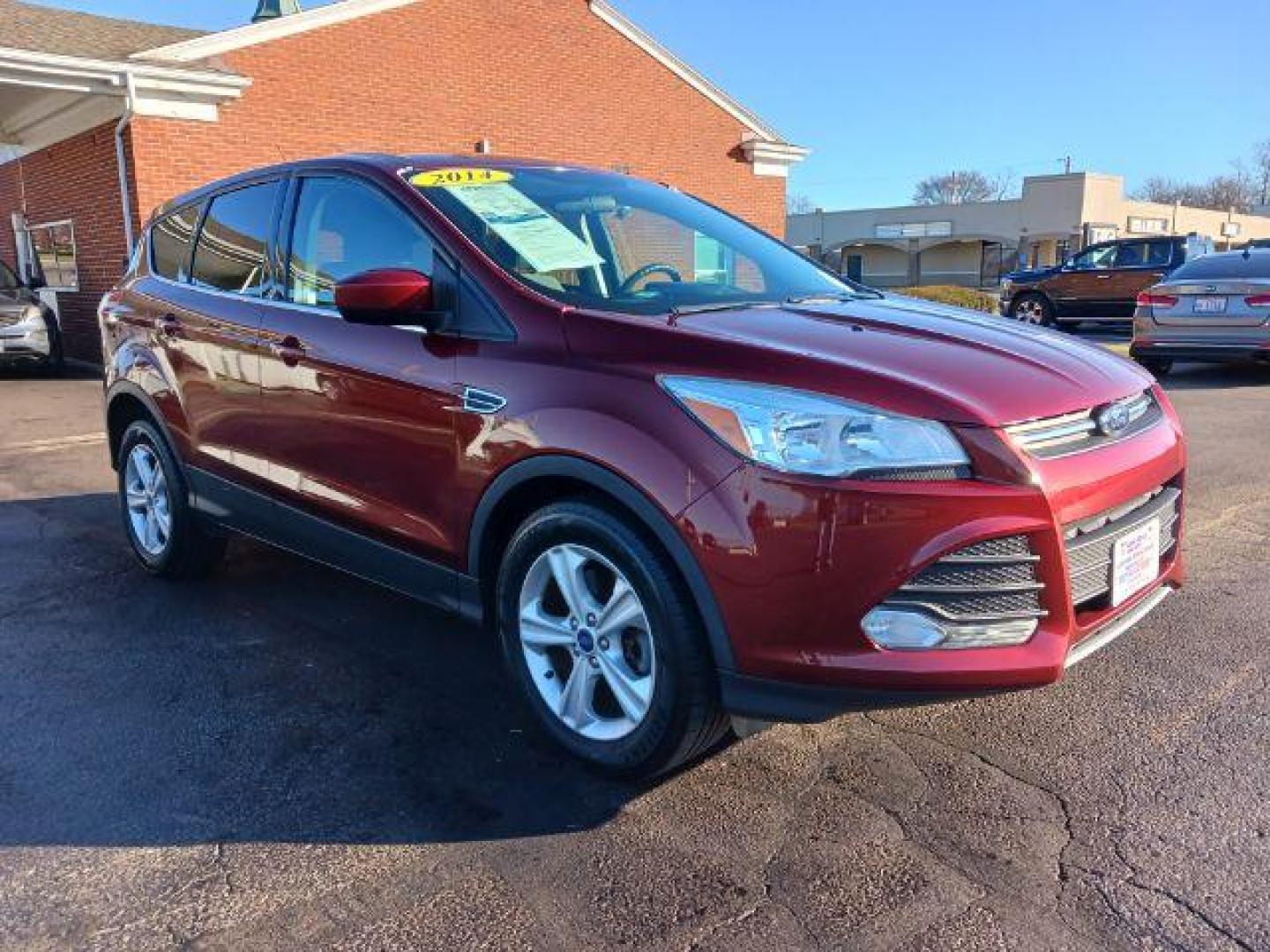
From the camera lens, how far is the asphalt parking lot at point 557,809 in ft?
7.68

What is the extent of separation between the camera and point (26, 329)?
497 inches

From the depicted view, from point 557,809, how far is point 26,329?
41.2 feet

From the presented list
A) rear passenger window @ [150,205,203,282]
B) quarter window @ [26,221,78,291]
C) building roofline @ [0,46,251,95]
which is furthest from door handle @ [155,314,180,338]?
quarter window @ [26,221,78,291]

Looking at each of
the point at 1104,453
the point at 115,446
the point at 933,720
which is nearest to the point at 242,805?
the point at 933,720

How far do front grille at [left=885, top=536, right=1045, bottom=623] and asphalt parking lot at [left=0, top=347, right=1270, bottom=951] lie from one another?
2.09 feet

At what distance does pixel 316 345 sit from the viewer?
3621 millimetres

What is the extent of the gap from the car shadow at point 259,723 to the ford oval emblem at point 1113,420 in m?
1.68

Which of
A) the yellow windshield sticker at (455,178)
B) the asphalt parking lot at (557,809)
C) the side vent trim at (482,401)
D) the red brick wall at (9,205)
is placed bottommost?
the asphalt parking lot at (557,809)

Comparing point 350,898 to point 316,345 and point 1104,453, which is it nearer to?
point 316,345

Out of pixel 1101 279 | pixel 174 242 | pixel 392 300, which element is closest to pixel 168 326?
pixel 174 242

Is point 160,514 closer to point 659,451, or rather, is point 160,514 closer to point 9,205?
point 659,451

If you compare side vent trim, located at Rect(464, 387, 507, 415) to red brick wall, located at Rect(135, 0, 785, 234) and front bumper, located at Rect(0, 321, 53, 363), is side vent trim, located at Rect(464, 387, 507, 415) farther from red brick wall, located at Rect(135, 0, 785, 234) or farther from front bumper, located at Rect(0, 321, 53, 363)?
front bumper, located at Rect(0, 321, 53, 363)

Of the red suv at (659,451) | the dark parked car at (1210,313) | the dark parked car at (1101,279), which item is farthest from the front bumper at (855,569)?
the dark parked car at (1101,279)

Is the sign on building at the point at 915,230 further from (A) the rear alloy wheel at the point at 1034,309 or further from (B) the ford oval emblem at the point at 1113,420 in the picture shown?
(B) the ford oval emblem at the point at 1113,420
